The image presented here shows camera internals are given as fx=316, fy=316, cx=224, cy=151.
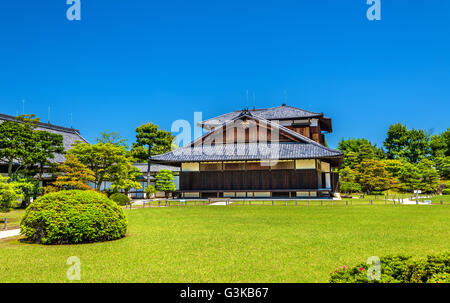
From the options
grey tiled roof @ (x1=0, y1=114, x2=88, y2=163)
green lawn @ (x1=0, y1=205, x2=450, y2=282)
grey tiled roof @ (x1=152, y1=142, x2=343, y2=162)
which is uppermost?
grey tiled roof @ (x1=0, y1=114, x2=88, y2=163)

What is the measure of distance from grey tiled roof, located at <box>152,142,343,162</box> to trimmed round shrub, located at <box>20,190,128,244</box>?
23209 millimetres

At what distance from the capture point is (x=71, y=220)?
994 cm

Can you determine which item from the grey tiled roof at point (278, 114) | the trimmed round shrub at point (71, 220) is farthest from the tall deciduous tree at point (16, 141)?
the grey tiled roof at point (278, 114)

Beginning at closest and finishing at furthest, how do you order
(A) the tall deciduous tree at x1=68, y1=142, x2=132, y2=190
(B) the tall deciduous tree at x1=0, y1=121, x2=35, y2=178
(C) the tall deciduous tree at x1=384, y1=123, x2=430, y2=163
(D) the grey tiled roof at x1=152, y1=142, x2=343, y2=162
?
1. (B) the tall deciduous tree at x1=0, y1=121, x2=35, y2=178
2. (A) the tall deciduous tree at x1=68, y1=142, x2=132, y2=190
3. (D) the grey tiled roof at x1=152, y1=142, x2=343, y2=162
4. (C) the tall deciduous tree at x1=384, y1=123, x2=430, y2=163

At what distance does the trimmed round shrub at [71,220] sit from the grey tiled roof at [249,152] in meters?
23.2

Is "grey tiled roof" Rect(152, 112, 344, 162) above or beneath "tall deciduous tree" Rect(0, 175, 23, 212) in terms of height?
above

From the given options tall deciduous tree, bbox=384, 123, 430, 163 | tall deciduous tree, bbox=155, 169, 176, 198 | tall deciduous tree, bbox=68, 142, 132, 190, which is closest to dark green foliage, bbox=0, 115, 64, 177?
tall deciduous tree, bbox=68, 142, 132, 190

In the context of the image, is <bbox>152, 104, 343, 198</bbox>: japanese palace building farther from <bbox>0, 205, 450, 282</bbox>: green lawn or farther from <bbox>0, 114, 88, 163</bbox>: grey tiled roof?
<bbox>0, 205, 450, 282</bbox>: green lawn

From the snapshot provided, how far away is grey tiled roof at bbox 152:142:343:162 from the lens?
1260 inches

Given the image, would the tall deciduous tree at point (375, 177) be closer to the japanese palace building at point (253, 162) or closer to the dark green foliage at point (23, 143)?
the japanese palace building at point (253, 162)
